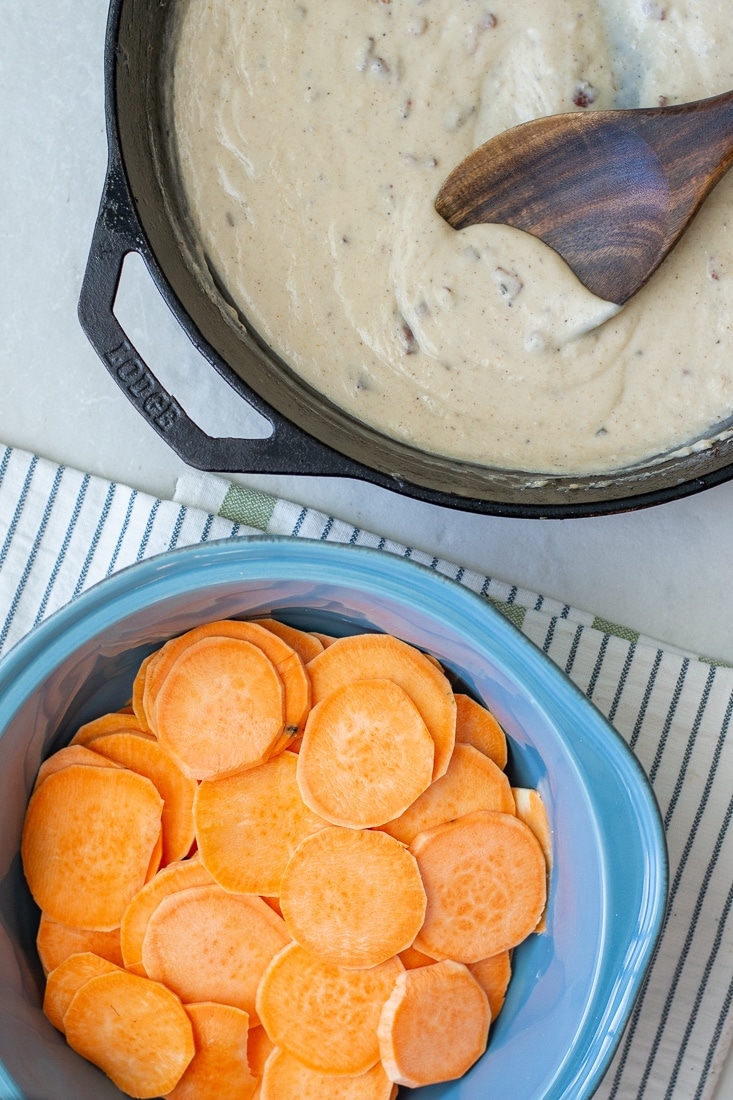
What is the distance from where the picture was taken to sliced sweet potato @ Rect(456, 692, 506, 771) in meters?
1.09

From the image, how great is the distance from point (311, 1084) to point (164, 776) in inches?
14.3

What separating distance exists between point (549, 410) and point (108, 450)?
23.0 inches

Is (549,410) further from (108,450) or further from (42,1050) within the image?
(42,1050)

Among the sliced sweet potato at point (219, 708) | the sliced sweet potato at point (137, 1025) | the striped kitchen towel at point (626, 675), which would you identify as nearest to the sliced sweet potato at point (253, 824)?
the sliced sweet potato at point (219, 708)

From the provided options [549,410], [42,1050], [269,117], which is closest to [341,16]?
[269,117]

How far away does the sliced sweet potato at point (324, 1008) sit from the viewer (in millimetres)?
1021

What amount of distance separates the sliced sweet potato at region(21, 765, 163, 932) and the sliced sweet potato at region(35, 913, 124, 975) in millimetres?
21

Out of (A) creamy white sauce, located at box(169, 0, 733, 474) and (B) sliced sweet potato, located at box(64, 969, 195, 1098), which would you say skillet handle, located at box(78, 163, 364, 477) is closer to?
(A) creamy white sauce, located at box(169, 0, 733, 474)

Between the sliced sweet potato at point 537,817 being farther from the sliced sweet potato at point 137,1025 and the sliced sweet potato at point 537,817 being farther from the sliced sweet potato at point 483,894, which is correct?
the sliced sweet potato at point 137,1025

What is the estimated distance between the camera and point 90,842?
3.45ft

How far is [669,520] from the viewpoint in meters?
1.26

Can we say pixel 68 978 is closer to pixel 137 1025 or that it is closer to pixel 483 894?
pixel 137 1025

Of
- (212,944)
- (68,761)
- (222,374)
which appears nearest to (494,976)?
(212,944)

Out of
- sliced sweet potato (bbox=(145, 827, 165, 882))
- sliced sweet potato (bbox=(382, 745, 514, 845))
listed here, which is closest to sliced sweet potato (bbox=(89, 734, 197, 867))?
sliced sweet potato (bbox=(145, 827, 165, 882))
